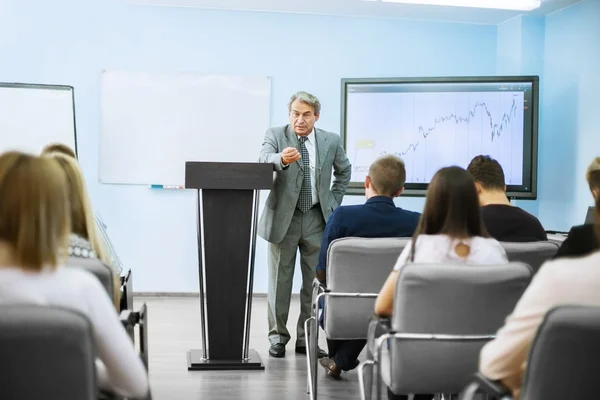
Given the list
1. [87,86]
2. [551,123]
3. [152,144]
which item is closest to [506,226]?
[551,123]

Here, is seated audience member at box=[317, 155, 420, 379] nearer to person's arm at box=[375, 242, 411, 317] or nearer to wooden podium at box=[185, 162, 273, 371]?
wooden podium at box=[185, 162, 273, 371]

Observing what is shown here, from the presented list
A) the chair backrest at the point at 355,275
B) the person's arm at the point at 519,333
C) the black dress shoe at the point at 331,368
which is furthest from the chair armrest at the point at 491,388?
the black dress shoe at the point at 331,368

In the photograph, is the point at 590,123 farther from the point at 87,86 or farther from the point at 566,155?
the point at 87,86

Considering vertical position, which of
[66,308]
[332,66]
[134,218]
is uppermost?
[332,66]

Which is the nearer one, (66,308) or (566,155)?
(66,308)

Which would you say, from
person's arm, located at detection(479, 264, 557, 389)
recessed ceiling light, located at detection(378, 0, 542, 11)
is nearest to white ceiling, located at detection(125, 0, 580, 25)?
recessed ceiling light, located at detection(378, 0, 542, 11)

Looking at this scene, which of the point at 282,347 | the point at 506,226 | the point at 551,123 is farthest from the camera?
the point at 551,123

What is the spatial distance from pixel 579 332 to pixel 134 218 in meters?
5.82

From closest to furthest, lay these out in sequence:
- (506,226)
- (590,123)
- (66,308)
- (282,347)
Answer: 1. (66,308)
2. (506,226)
3. (282,347)
4. (590,123)

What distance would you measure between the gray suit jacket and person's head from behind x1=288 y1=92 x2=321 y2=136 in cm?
10

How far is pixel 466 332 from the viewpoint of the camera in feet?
7.57

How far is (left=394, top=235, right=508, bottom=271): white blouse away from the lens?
2.48m

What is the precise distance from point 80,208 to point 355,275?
1247 millimetres

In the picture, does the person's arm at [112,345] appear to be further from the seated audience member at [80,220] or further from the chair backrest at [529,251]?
the chair backrest at [529,251]
